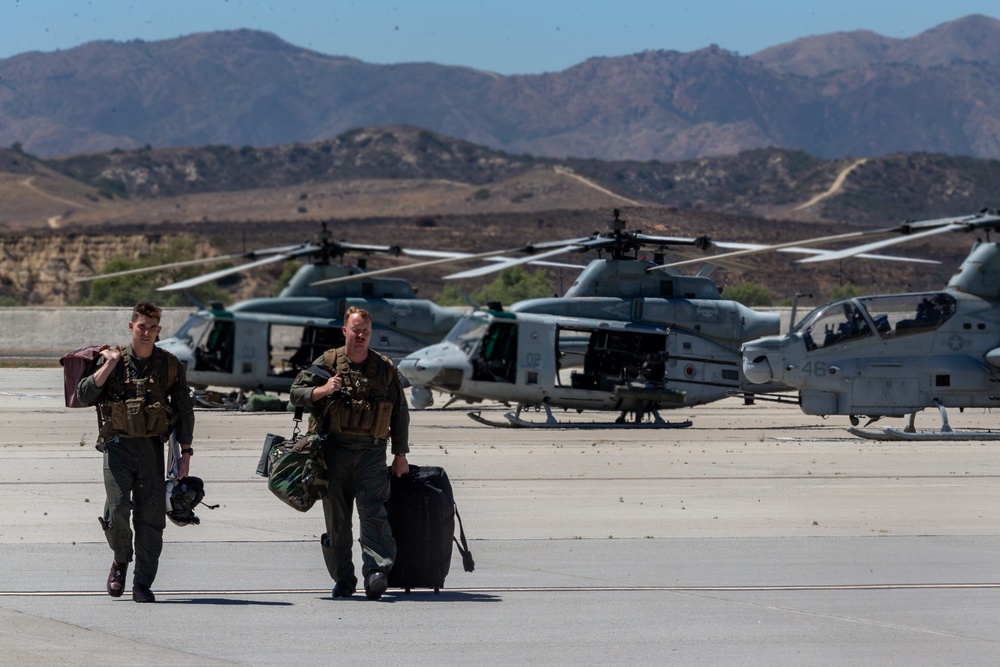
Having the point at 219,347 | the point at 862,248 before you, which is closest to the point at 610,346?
the point at 862,248

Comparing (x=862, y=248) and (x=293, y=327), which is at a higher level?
(x=862, y=248)

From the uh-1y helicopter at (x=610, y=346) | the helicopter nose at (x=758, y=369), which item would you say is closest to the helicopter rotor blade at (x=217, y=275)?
the uh-1y helicopter at (x=610, y=346)

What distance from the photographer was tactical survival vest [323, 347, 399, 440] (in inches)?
360

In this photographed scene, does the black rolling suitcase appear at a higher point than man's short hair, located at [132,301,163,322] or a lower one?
lower

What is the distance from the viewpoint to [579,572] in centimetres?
1022

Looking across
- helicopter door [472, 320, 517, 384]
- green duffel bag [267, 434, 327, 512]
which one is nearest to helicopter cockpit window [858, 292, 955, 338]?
helicopter door [472, 320, 517, 384]

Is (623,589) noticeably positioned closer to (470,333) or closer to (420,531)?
(420,531)

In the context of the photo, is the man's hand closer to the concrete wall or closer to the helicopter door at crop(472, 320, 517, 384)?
the helicopter door at crop(472, 320, 517, 384)

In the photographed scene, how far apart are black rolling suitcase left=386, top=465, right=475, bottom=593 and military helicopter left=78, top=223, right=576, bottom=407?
1900 cm

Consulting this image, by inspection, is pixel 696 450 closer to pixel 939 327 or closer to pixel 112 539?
pixel 939 327

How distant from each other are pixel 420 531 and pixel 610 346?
16.3 meters

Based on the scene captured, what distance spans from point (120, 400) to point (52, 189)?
17623cm

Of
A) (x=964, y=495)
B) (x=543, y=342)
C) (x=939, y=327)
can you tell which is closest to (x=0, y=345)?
(x=543, y=342)

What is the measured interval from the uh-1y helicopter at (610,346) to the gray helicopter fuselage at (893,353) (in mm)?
2723
